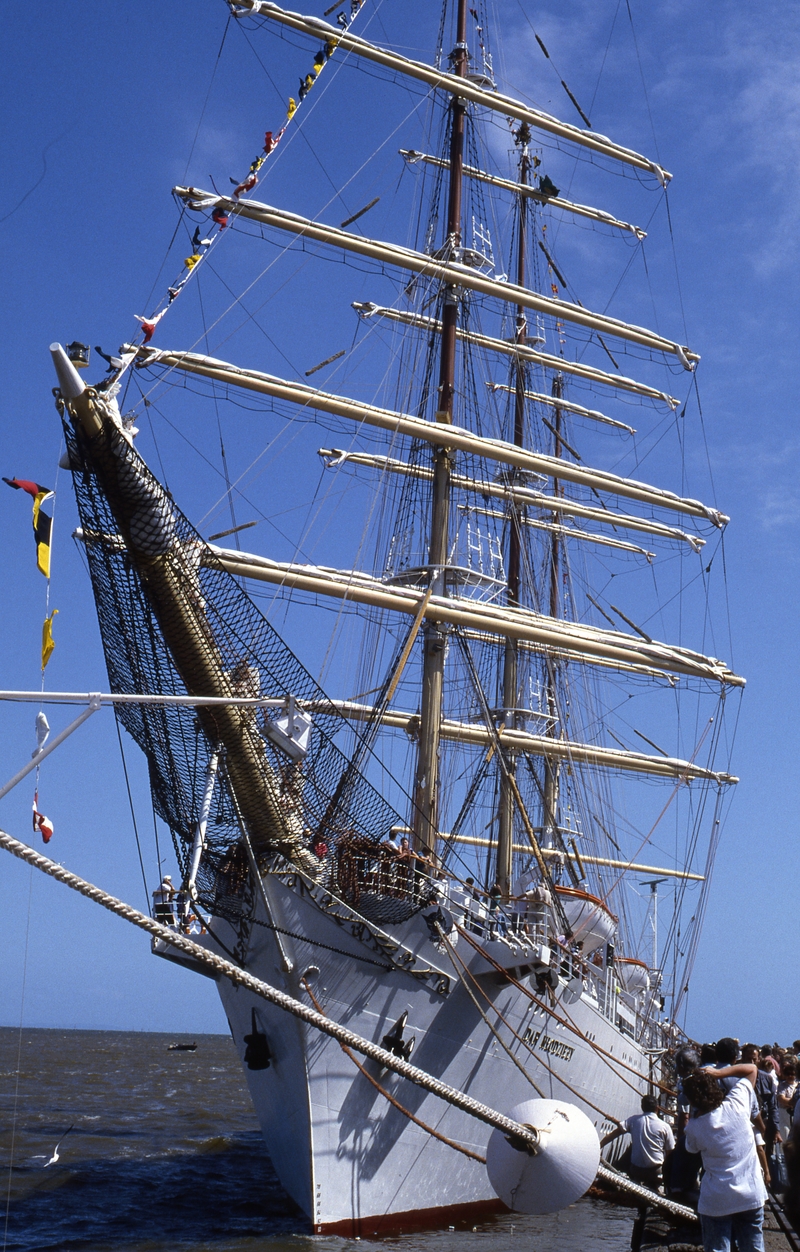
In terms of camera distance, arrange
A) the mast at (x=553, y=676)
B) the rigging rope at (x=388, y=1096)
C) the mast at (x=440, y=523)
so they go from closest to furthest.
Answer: the rigging rope at (x=388, y=1096), the mast at (x=440, y=523), the mast at (x=553, y=676)

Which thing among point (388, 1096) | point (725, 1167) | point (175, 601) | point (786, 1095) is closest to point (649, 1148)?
point (786, 1095)

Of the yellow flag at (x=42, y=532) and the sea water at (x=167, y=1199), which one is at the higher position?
the yellow flag at (x=42, y=532)

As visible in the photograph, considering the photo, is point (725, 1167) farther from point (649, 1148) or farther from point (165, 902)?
point (165, 902)

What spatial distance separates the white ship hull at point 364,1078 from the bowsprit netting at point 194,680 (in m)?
1.09

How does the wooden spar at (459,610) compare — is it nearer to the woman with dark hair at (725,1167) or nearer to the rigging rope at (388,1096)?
the rigging rope at (388,1096)

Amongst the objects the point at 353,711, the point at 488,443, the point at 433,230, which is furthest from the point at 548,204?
the point at 353,711

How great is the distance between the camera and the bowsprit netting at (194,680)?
11523 mm

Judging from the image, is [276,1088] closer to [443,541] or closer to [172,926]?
[172,926]

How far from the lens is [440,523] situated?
72.8 ft

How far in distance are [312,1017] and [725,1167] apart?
3.58 meters

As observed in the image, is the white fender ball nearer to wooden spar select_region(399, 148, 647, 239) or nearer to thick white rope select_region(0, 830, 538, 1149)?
thick white rope select_region(0, 830, 538, 1149)

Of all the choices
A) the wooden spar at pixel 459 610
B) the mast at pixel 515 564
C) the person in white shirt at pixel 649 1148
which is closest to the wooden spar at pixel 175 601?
the person in white shirt at pixel 649 1148

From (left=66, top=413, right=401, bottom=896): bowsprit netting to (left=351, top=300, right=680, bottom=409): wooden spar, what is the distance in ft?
43.8

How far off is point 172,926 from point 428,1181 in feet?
15.4
